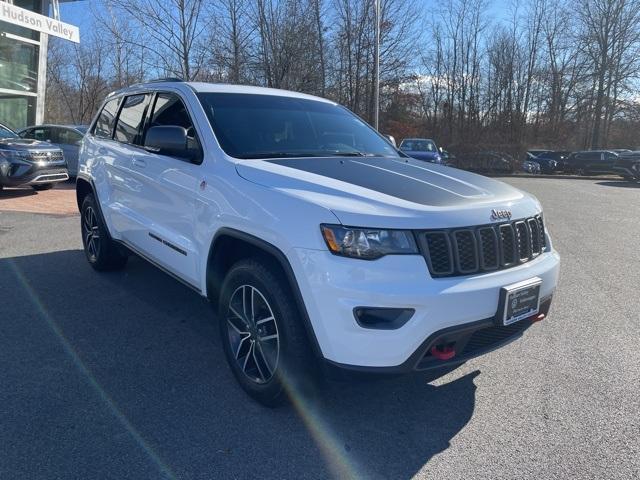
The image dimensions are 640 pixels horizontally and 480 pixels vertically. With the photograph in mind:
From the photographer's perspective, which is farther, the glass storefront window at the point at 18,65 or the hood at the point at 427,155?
the glass storefront window at the point at 18,65

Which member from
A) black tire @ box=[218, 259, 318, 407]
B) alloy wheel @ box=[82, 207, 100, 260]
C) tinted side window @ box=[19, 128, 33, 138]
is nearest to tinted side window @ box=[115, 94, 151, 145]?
alloy wheel @ box=[82, 207, 100, 260]

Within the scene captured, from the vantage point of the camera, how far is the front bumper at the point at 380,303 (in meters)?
2.43

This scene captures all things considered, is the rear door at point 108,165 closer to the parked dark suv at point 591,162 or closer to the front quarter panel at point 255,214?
the front quarter panel at point 255,214

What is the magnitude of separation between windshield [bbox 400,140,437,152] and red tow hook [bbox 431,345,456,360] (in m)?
17.7

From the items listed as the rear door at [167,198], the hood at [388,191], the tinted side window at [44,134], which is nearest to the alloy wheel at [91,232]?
the rear door at [167,198]

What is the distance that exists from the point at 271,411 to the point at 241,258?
938mm

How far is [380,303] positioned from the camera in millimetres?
2410

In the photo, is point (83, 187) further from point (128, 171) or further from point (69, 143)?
point (69, 143)

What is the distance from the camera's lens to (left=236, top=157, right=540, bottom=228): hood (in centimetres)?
256

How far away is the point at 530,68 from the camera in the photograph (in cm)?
4553

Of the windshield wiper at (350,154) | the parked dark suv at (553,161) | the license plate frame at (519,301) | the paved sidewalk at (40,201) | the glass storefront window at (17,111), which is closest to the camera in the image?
the license plate frame at (519,301)

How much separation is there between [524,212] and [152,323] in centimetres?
301

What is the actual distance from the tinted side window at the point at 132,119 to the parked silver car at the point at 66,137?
32.7 ft

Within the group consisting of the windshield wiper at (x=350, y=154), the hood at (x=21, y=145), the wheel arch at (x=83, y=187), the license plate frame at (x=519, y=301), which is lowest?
the license plate frame at (x=519, y=301)
